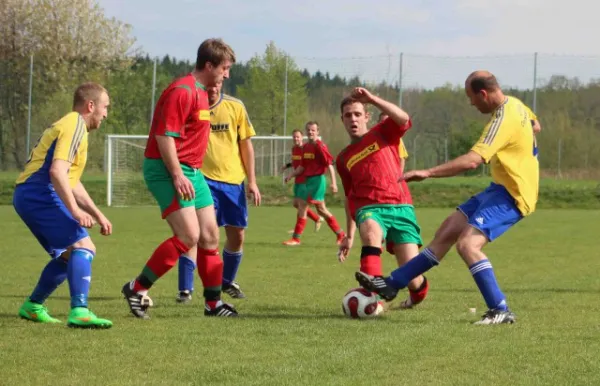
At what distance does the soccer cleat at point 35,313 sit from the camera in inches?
265

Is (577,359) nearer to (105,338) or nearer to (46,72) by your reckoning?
(105,338)

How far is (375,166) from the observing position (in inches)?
297

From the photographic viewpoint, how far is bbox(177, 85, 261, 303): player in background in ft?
28.5

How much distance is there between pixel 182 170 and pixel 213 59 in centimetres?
83

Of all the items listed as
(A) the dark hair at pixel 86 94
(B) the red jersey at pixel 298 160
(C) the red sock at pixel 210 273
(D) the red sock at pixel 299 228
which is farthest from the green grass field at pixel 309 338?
(B) the red jersey at pixel 298 160

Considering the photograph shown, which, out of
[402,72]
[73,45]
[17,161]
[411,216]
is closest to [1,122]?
[17,161]

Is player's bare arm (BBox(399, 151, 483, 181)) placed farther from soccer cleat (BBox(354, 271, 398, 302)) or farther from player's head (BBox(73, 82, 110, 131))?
player's head (BBox(73, 82, 110, 131))

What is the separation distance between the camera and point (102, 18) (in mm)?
44875

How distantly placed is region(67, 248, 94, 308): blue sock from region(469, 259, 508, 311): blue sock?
271 centimetres

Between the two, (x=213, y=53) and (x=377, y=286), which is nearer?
(x=213, y=53)

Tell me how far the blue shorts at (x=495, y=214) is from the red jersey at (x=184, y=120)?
2066mm

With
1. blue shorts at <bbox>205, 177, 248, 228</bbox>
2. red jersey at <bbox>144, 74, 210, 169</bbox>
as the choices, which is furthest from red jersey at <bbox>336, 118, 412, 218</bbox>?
blue shorts at <bbox>205, 177, 248, 228</bbox>

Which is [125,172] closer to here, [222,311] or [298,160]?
[298,160]

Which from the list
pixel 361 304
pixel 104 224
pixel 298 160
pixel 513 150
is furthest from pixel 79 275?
pixel 298 160
